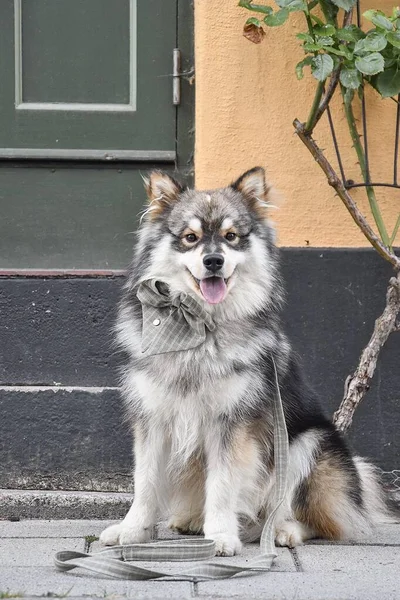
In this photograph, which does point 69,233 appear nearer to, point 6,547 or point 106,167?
point 106,167

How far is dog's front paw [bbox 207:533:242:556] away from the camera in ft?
13.0

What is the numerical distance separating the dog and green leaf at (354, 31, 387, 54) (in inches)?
27.7

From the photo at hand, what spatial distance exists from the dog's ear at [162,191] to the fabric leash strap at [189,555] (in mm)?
842

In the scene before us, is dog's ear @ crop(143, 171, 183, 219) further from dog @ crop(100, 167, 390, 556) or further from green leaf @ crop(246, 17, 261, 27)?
green leaf @ crop(246, 17, 261, 27)

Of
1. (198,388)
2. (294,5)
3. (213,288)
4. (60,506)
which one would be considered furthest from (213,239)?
(60,506)

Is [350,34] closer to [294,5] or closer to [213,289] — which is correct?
[294,5]

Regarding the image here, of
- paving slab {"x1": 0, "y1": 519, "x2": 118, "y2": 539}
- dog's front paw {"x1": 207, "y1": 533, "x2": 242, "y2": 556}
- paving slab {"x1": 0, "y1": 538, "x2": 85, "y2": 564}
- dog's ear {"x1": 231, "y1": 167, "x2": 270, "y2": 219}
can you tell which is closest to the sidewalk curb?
paving slab {"x1": 0, "y1": 519, "x2": 118, "y2": 539}

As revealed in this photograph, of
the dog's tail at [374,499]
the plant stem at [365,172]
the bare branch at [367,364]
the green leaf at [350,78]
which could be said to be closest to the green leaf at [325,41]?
the green leaf at [350,78]

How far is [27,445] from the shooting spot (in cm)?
503

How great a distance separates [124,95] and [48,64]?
436 mm

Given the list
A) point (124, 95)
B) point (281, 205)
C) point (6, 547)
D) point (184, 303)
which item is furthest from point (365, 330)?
point (6, 547)

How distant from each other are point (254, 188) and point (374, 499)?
5.09 feet

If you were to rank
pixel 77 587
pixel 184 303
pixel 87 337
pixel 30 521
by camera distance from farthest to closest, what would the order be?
pixel 87 337 < pixel 30 521 < pixel 184 303 < pixel 77 587

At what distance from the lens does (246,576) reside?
145 inches
